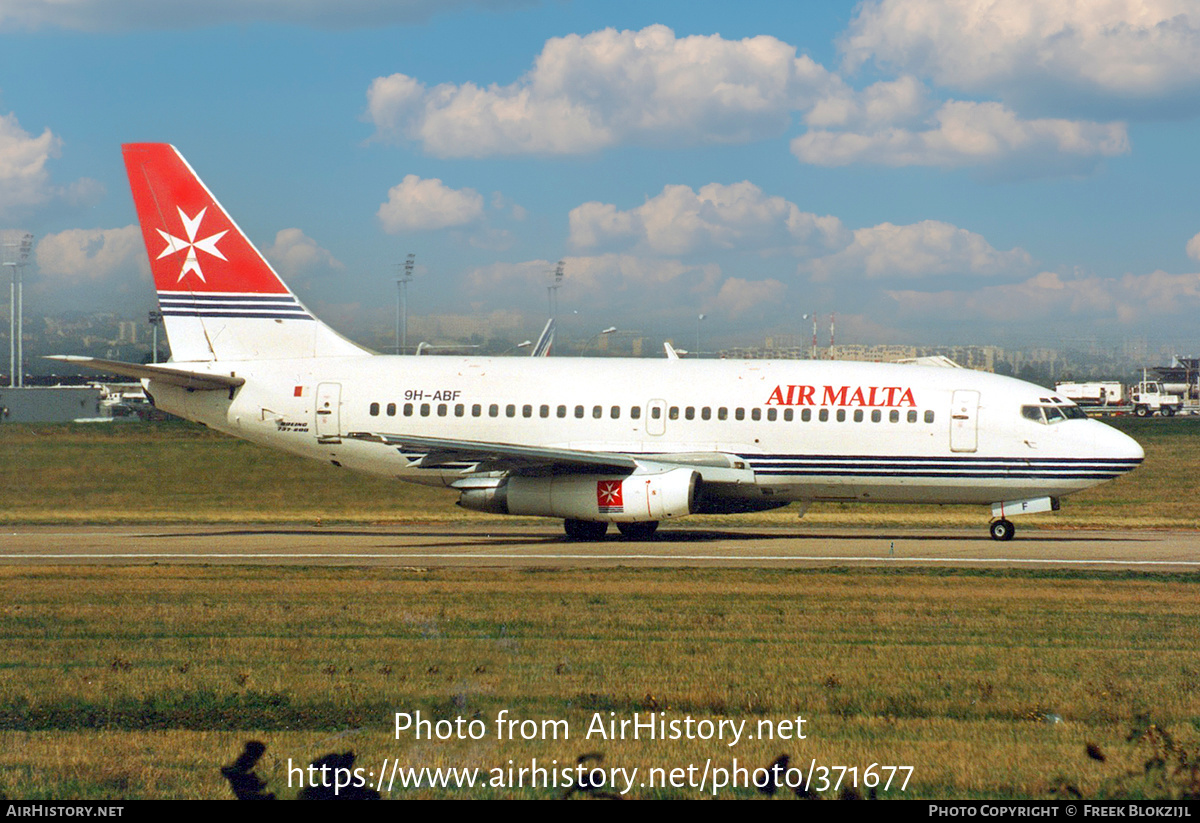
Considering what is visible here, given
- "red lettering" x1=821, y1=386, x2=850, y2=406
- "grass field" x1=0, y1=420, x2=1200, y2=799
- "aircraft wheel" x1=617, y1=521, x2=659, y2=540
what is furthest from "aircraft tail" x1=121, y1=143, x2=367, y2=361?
"red lettering" x1=821, y1=386, x2=850, y2=406

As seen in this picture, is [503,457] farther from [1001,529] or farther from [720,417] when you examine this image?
[1001,529]

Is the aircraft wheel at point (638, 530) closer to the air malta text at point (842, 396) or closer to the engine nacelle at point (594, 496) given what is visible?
the engine nacelle at point (594, 496)

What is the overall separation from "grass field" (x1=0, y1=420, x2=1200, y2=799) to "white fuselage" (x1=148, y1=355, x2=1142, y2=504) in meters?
6.57

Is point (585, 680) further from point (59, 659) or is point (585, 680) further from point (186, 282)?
point (186, 282)

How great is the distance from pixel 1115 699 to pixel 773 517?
895 inches

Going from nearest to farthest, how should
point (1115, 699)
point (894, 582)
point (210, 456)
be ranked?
point (1115, 699) → point (894, 582) → point (210, 456)

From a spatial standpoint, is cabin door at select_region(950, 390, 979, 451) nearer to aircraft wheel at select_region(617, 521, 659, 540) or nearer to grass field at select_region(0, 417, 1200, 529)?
aircraft wheel at select_region(617, 521, 659, 540)

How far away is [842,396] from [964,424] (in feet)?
8.32

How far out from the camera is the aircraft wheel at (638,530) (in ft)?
83.4

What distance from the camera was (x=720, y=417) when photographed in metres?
25.0

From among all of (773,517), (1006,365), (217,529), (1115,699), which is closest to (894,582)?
(1115,699)

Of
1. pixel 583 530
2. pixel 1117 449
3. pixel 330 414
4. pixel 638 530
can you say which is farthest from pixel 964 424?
pixel 330 414

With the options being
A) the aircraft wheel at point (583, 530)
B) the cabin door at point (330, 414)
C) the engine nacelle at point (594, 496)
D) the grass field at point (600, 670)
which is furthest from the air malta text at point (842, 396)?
the cabin door at point (330, 414)

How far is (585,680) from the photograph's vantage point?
1001 centimetres
